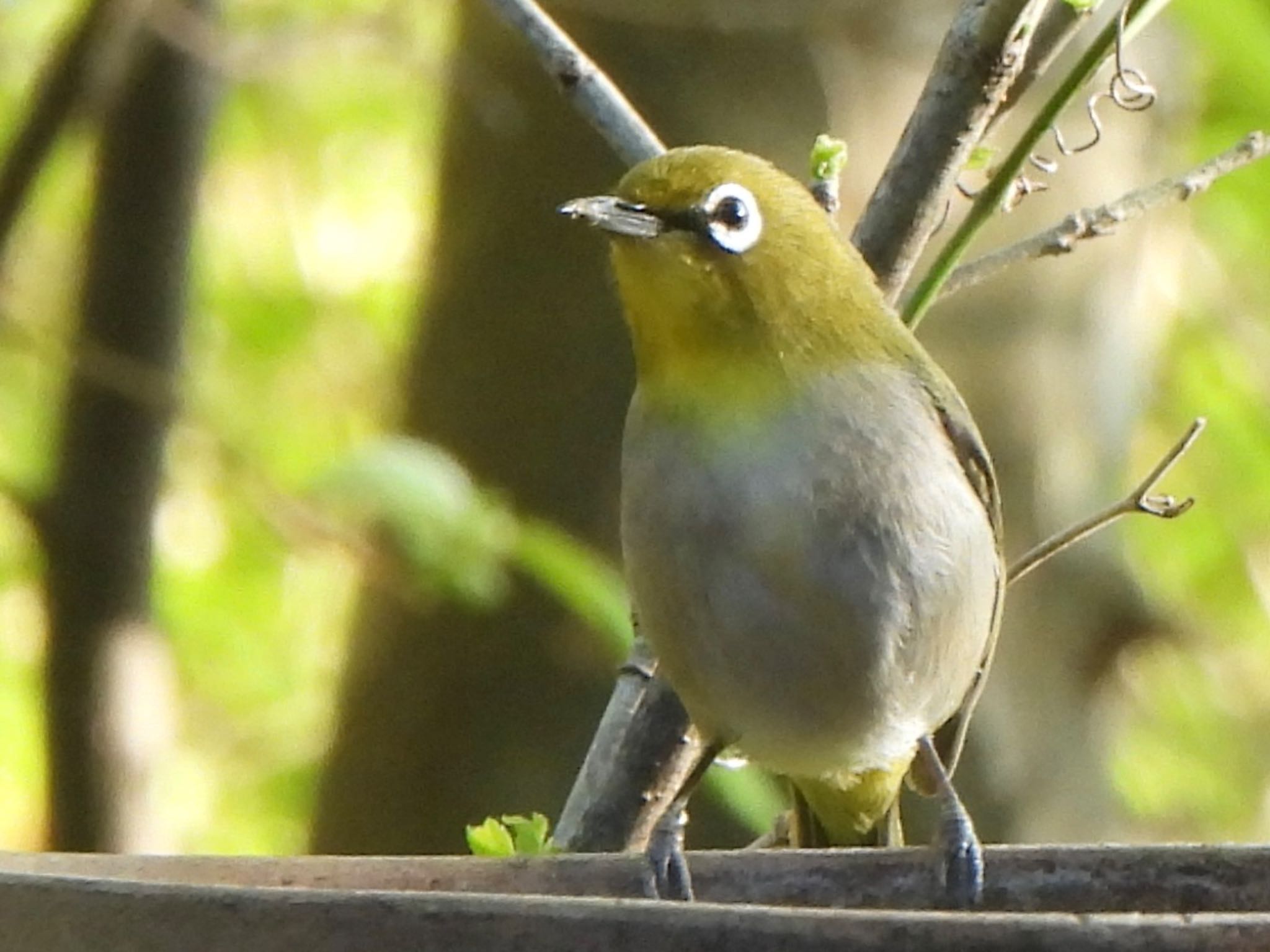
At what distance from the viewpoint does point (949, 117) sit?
5.96 feet

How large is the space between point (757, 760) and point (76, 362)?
1.52m

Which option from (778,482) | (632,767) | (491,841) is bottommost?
(632,767)

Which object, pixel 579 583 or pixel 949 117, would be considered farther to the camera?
pixel 579 583

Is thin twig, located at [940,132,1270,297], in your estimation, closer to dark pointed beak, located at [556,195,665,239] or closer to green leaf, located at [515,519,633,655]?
dark pointed beak, located at [556,195,665,239]

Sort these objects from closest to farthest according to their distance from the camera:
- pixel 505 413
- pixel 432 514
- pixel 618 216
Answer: pixel 618 216 → pixel 432 514 → pixel 505 413

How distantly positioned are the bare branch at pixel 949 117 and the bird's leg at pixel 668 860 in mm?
626

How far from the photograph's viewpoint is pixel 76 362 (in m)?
3.11

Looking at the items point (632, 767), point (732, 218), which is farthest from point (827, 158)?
point (632, 767)

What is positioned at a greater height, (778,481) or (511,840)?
(778,481)

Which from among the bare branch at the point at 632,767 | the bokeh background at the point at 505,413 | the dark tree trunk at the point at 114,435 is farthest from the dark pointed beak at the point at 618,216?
the dark tree trunk at the point at 114,435

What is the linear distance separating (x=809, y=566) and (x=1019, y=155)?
46 centimetres

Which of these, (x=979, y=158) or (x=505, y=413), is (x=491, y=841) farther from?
(x=505, y=413)

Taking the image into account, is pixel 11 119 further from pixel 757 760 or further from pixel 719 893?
pixel 719 893

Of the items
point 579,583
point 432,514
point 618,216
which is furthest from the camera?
point 432,514
